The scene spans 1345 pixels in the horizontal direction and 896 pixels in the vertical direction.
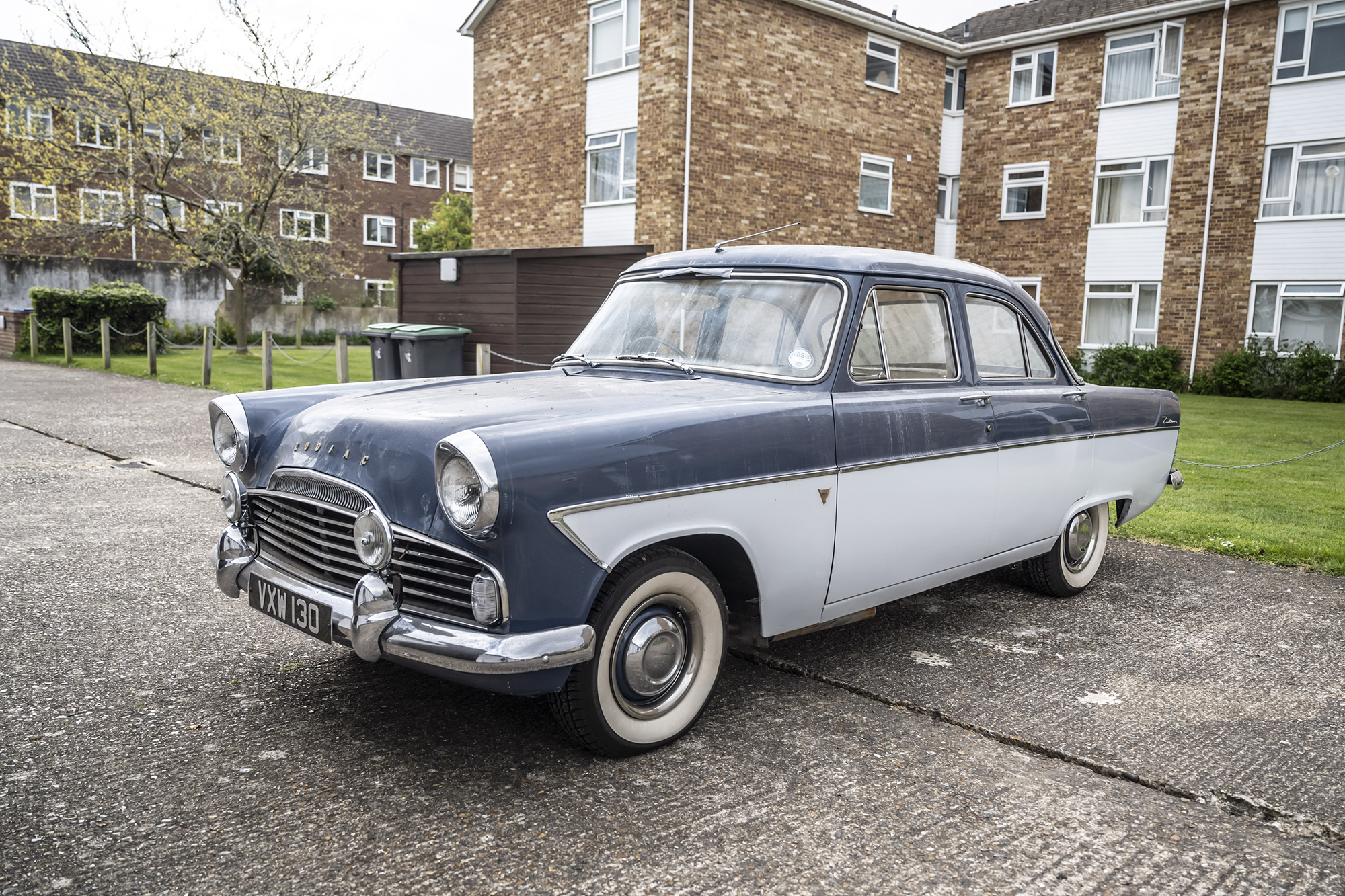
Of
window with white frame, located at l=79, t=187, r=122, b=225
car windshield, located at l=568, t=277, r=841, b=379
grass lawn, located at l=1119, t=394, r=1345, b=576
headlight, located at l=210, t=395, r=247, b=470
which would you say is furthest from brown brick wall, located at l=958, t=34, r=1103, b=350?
headlight, located at l=210, t=395, r=247, b=470

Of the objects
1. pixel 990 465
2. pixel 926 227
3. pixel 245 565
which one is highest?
pixel 926 227

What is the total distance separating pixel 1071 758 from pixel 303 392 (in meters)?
3.15

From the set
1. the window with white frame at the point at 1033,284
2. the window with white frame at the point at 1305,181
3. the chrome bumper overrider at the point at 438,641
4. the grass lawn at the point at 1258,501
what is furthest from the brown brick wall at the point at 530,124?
the chrome bumper overrider at the point at 438,641

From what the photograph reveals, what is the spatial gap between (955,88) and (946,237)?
3634mm

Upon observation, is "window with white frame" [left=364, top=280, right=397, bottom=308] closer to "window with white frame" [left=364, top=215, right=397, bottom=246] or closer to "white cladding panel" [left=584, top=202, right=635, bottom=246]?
"window with white frame" [left=364, top=215, right=397, bottom=246]

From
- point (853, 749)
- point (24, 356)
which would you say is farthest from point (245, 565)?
point (24, 356)

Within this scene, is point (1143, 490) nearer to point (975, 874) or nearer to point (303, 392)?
point (975, 874)

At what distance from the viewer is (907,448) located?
395 cm

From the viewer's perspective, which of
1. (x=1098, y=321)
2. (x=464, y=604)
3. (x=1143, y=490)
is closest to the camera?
(x=464, y=604)

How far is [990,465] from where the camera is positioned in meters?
4.39

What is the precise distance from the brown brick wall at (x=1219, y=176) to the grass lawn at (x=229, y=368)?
672 inches

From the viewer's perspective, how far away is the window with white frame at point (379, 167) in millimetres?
44438

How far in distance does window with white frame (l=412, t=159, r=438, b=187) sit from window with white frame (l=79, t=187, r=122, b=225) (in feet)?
72.1

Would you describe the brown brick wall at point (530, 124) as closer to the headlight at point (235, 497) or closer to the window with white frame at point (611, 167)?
the window with white frame at point (611, 167)
